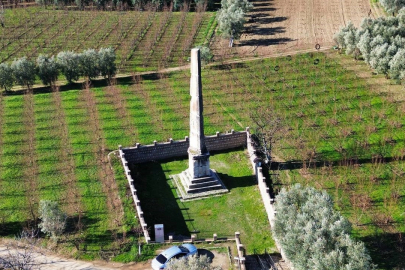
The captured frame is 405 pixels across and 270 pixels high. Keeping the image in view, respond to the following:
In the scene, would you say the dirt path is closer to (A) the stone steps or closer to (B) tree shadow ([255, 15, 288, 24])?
(A) the stone steps

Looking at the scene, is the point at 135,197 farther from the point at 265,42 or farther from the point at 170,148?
the point at 265,42

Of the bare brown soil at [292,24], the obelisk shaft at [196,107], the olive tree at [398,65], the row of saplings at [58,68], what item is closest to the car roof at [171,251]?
the obelisk shaft at [196,107]

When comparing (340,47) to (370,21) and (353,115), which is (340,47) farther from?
(353,115)

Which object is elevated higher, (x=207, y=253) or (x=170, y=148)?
(x=170, y=148)

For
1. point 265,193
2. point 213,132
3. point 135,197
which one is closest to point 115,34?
point 213,132

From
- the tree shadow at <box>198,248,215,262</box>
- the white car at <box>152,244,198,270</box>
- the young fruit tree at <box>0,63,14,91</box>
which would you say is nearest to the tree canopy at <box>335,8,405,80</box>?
the tree shadow at <box>198,248,215,262</box>

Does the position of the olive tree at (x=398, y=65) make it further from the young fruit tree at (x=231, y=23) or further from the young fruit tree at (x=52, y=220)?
the young fruit tree at (x=52, y=220)
